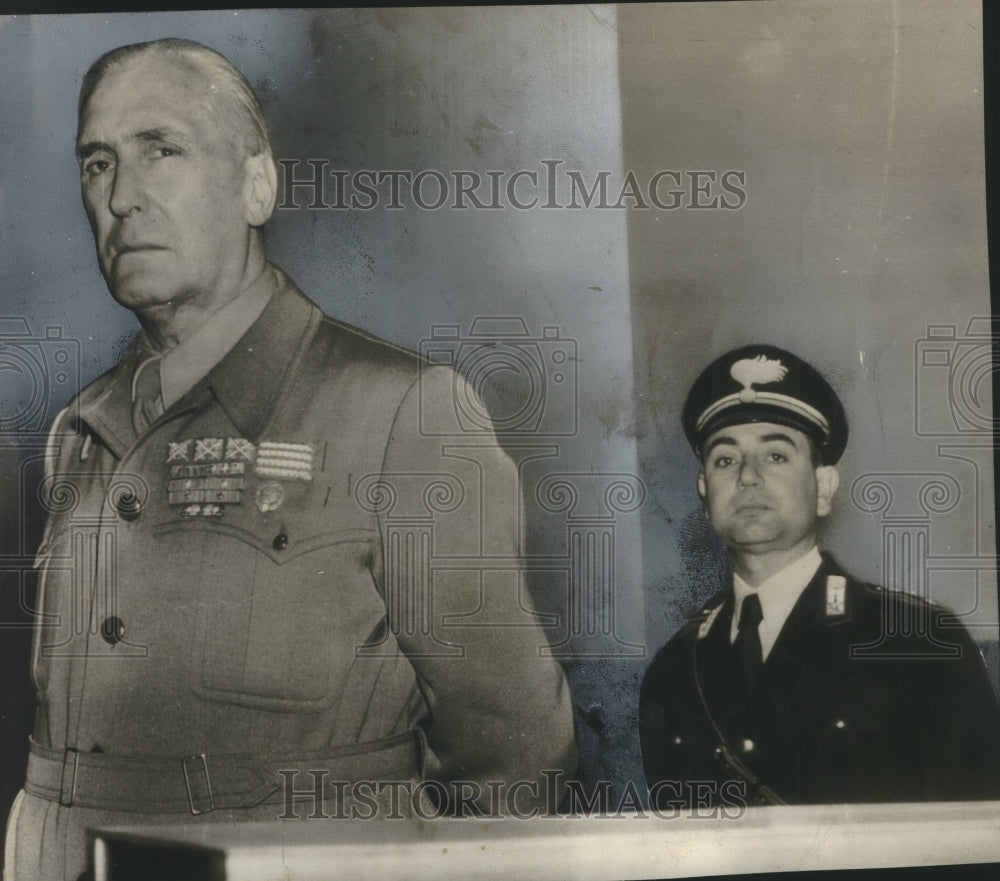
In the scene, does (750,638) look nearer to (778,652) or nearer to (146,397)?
(778,652)

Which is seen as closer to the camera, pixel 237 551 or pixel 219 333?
pixel 237 551

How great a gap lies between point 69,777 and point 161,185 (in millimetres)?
2104

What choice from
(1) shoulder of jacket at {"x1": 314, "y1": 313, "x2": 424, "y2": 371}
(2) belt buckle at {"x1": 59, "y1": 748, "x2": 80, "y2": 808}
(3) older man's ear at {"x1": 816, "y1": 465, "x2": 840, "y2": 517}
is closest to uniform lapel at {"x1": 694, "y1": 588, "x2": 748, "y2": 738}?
(3) older man's ear at {"x1": 816, "y1": 465, "x2": 840, "y2": 517}

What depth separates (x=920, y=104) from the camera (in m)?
3.49

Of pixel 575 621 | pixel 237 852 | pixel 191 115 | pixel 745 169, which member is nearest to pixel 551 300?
pixel 745 169

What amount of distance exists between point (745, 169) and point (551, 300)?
0.84 m

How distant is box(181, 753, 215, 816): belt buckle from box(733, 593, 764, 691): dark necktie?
190 cm

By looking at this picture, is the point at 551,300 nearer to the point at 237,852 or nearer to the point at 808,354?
the point at 808,354

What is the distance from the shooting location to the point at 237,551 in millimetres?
3342

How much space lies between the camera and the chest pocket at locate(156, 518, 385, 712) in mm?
3326

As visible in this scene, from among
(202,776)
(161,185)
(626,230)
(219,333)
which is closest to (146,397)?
(219,333)

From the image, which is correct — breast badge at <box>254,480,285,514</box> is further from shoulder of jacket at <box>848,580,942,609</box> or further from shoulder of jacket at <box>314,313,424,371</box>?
shoulder of jacket at <box>848,580,942,609</box>

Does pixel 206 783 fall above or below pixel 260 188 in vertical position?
below

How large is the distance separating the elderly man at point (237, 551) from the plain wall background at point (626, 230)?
0.12m
